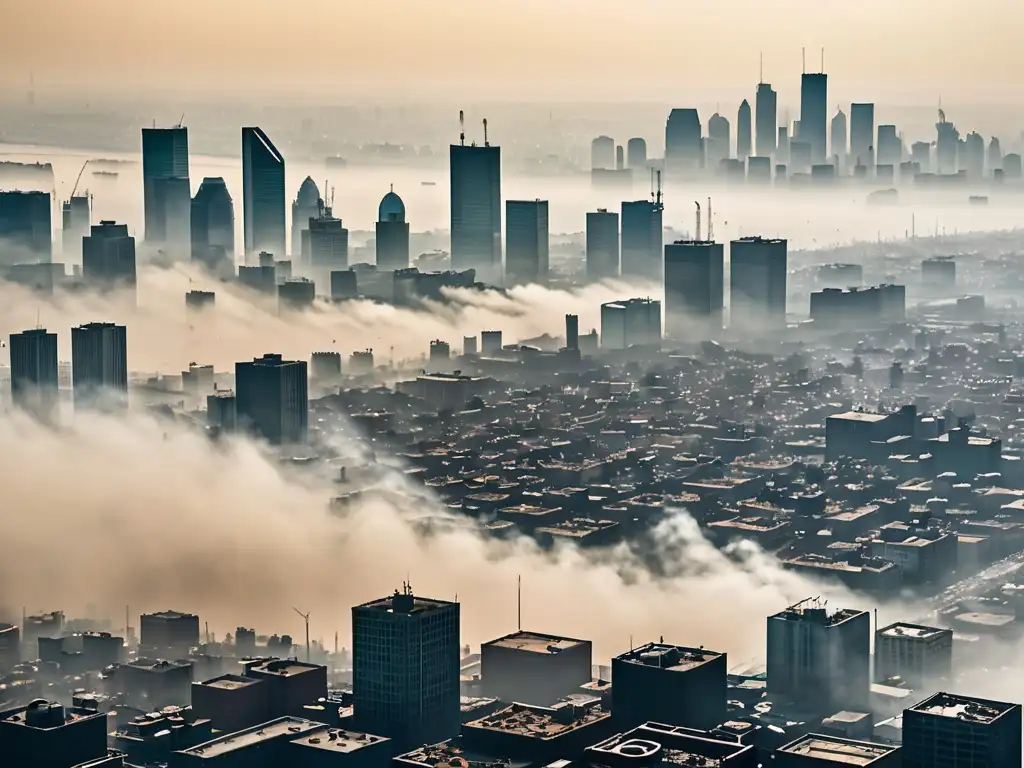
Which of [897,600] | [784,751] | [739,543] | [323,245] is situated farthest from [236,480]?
[323,245]

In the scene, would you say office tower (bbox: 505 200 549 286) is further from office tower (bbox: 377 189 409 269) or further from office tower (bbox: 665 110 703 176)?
office tower (bbox: 665 110 703 176)

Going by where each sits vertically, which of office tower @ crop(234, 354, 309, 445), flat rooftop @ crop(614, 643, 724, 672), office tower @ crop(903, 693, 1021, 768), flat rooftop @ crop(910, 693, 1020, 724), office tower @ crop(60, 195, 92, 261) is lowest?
office tower @ crop(903, 693, 1021, 768)

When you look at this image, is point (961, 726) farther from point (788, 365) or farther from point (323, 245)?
point (323, 245)

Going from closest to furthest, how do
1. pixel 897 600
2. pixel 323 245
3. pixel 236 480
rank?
pixel 897 600, pixel 236 480, pixel 323 245

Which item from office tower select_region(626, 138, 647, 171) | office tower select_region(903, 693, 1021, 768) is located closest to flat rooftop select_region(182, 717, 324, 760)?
office tower select_region(903, 693, 1021, 768)

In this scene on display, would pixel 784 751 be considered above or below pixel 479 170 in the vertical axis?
below

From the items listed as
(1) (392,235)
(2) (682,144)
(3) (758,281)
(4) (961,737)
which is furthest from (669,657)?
(2) (682,144)
